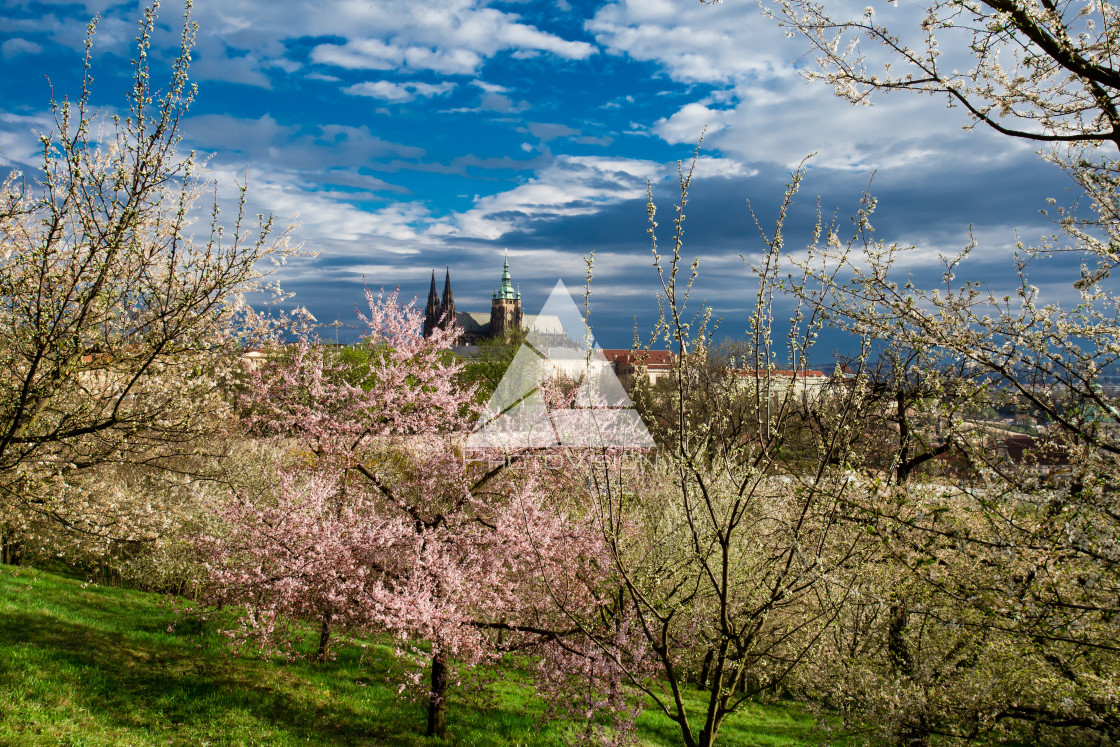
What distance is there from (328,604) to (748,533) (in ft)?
17.0

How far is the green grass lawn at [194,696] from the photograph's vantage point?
732 cm

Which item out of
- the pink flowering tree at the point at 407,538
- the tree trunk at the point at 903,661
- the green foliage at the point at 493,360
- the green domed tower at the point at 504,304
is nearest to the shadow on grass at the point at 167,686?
the pink flowering tree at the point at 407,538

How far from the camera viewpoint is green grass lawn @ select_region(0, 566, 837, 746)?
7.32m

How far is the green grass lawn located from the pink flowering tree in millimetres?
1025

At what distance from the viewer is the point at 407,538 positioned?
771 centimetres

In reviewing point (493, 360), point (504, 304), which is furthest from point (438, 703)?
point (504, 304)

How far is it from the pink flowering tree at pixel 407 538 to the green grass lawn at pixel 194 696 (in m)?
1.02

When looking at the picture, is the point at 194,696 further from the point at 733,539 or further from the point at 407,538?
the point at 733,539

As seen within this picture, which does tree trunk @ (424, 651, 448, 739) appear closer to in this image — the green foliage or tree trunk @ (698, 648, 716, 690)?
tree trunk @ (698, 648, 716, 690)

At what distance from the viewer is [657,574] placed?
664 centimetres

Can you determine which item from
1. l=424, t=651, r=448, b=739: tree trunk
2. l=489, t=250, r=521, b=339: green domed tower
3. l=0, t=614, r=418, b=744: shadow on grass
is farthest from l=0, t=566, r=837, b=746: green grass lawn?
l=489, t=250, r=521, b=339: green domed tower

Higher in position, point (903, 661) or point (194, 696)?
point (903, 661)

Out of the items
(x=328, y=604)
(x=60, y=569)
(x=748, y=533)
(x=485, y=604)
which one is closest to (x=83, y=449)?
(x=328, y=604)

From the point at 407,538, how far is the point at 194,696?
12.4ft
